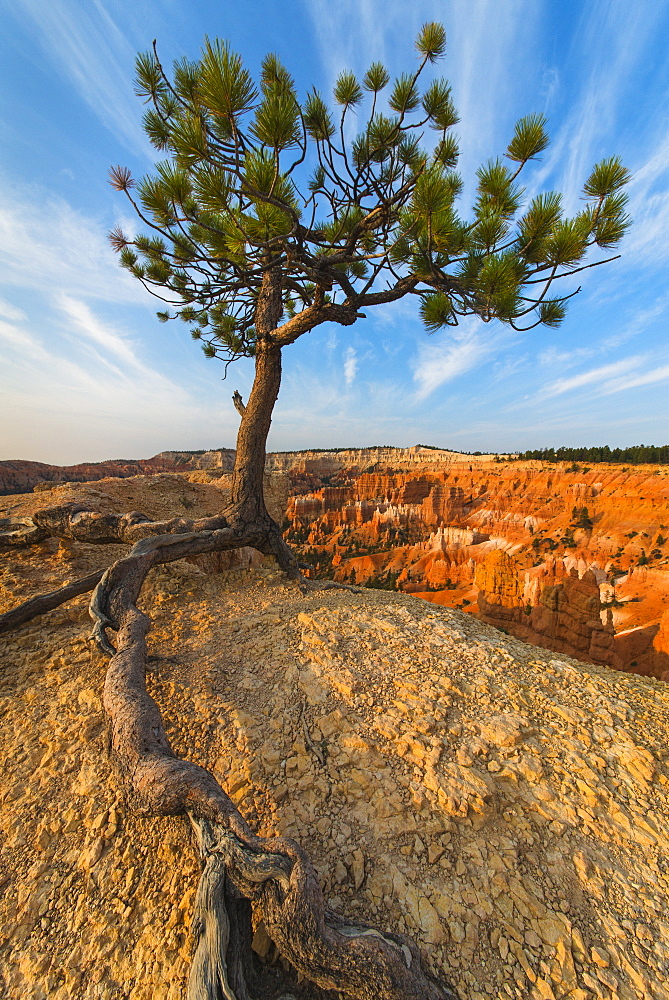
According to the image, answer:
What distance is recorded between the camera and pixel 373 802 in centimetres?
209

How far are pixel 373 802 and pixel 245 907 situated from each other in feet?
2.64

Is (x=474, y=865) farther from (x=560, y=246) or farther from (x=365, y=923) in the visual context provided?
(x=560, y=246)

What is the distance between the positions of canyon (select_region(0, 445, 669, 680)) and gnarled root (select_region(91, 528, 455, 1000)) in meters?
4.45

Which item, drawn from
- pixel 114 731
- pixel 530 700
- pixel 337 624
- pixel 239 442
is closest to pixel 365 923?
pixel 114 731

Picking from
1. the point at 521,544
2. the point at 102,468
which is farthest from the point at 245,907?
the point at 102,468

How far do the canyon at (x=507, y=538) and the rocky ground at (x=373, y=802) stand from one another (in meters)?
3.39

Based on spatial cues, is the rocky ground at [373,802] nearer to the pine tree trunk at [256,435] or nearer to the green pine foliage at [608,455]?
the pine tree trunk at [256,435]

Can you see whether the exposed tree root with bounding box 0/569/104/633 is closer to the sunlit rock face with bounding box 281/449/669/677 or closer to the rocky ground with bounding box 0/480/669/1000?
the rocky ground with bounding box 0/480/669/1000

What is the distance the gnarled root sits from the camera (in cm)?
132

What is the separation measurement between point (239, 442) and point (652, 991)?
5.67 meters

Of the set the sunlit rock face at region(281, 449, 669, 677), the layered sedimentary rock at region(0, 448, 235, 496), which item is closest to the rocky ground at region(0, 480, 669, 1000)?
the sunlit rock face at region(281, 449, 669, 677)

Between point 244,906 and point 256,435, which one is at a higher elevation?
point 256,435

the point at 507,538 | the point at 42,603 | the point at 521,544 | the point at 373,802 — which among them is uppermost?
the point at 42,603

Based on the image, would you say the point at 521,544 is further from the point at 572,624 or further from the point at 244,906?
the point at 244,906
